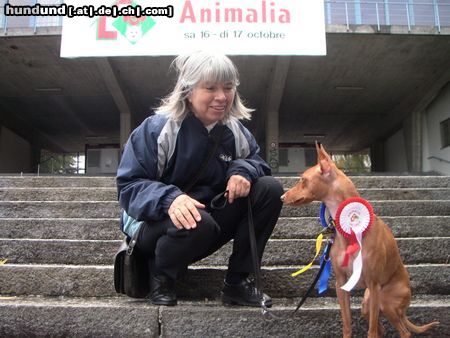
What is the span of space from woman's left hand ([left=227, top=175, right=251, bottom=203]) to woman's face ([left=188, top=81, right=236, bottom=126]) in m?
0.35

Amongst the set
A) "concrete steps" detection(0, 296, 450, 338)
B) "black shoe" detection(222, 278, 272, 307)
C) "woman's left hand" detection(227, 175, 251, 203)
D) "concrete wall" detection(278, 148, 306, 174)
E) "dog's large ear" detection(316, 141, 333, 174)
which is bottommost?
"concrete steps" detection(0, 296, 450, 338)

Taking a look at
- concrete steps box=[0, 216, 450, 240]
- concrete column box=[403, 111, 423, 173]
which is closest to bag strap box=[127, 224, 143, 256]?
concrete steps box=[0, 216, 450, 240]

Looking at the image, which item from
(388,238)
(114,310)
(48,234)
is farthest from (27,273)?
(388,238)

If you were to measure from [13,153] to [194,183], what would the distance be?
70.5ft

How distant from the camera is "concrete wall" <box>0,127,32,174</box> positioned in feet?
65.3

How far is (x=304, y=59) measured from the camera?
13703 mm

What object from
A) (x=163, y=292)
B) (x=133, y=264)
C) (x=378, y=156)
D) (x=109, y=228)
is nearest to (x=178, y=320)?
(x=163, y=292)

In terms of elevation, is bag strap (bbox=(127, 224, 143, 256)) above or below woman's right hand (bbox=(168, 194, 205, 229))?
below

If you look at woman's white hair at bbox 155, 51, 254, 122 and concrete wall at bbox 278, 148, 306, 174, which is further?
concrete wall at bbox 278, 148, 306, 174

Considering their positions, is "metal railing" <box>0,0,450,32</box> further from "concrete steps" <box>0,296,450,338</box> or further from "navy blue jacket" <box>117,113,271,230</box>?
"concrete steps" <box>0,296,450,338</box>

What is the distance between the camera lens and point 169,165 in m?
2.29

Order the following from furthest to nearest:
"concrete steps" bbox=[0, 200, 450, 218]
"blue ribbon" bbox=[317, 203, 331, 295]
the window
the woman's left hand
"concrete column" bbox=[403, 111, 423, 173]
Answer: "concrete column" bbox=[403, 111, 423, 173], the window, "concrete steps" bbox=[0, 200, 450, 218], the woman's left hand, "blue ribbon" bbox=[317, 203, 331, 295]

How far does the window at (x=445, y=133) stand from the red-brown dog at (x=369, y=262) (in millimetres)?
14715

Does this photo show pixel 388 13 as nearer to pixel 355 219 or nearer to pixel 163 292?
pixel 355 219
